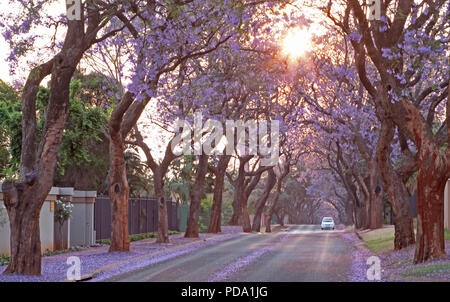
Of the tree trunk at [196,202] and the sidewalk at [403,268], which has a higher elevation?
the tree trunk at [196,202]

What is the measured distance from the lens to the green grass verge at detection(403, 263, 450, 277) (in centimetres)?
1394

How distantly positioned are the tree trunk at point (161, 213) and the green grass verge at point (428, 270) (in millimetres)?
17454

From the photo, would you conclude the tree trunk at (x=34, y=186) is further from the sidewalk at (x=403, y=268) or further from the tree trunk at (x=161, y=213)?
the tree trunk at (x=161, y=213)

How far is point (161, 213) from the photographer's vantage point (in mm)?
31422

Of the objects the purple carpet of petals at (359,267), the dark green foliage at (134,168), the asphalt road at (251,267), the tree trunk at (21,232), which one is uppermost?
the dark green foliage at (134,168)

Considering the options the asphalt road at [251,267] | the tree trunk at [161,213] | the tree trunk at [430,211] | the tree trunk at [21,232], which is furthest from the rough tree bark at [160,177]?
the tree trunk at [430,211]

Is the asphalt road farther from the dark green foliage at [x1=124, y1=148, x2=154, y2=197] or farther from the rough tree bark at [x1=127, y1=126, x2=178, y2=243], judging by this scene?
the dark green foliage at [x1=124, y1=148, x2=154, y2=197]

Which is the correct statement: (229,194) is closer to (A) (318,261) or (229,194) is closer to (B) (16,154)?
(B) (16,154)

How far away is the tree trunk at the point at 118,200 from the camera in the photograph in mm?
24770

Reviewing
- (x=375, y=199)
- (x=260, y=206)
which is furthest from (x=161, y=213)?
(x=260, y=206)

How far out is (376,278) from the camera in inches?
596

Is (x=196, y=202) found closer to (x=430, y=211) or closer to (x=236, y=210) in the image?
(x=236, y=210)

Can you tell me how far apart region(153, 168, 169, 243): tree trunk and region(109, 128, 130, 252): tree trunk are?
598 centimetres
